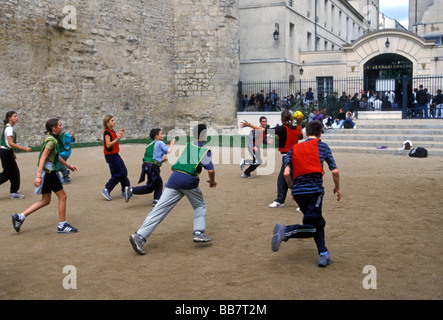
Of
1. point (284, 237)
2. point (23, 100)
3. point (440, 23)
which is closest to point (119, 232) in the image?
point (284, 237)

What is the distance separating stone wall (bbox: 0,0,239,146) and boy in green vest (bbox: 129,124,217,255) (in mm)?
12772

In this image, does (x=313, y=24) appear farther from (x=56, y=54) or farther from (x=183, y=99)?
(x=56, y=54)

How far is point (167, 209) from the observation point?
5.56 metres

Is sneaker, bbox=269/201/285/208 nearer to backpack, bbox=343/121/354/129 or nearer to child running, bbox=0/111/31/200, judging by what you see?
child running, bbox=0/111/31/200

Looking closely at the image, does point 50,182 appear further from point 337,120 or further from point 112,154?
point 337,120

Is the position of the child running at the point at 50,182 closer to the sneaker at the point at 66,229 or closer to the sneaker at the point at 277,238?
the sneaker at the point at 66,229

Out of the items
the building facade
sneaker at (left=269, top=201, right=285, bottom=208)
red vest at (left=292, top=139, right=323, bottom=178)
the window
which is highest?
the building facade

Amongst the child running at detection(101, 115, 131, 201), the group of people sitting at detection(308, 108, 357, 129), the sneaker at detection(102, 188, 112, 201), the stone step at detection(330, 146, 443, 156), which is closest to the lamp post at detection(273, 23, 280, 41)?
the group of people sitting at detection(308, 108, 357, 129)

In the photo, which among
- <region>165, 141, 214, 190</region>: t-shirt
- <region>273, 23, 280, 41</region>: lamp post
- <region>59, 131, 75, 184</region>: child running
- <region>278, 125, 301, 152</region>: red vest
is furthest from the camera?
<region>273, 23, 280, 41</region>: lamp post

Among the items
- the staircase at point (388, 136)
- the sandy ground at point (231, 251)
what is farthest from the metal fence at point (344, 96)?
the sandy ground at point (231, 251)

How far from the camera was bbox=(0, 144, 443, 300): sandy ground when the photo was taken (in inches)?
164

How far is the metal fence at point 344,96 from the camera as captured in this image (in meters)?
23.2

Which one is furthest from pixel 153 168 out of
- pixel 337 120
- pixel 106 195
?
pixel 337 120

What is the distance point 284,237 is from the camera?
487 cm
